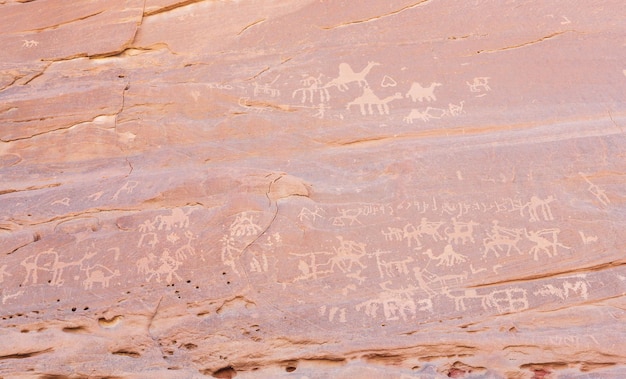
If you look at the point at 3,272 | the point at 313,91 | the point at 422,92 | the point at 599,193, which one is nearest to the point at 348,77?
the point at 313,91

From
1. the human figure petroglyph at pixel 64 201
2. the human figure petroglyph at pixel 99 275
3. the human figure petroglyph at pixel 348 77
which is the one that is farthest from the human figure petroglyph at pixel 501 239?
the human figure petroglyph at pixel 64 201

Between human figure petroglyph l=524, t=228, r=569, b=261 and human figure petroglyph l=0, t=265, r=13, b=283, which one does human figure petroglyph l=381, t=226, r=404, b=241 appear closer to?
human figure petroglyph l=524, t=228, r=569, b=261

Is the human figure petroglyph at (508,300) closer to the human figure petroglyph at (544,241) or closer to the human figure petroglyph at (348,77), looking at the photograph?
the human figure petroglyph at (544,241)

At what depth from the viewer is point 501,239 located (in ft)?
11.1

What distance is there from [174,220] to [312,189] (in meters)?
0.85

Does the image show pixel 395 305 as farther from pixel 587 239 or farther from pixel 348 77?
pixel 348 77

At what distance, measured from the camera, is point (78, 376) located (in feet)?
10.4

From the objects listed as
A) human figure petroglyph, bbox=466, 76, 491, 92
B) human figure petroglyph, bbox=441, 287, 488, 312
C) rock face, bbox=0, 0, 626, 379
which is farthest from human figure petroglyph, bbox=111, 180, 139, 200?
human figure petroglyph, bbox=466, 76, 491, 92

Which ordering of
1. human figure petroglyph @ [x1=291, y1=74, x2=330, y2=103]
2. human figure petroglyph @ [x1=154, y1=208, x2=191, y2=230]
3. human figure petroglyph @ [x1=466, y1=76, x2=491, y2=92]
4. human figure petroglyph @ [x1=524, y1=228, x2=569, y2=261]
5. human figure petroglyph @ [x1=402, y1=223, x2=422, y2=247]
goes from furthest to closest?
human figure petroglyph @ [x1=291, y1=74, x2=330, y2=103] < human figure petroglyph @ [x1=466, y1=76, x2=491, y2=92] < human figure petroglyph @ [x1=154, y1=208, x2=191, y2=230] < human figure petroglyph @ [x1=402, y1=223, x2=422, y2=247] < human figure petroglyph @ [x1=524, y1=228, x2=569, y2=261]

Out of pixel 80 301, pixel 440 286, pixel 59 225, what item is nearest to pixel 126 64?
pixel 59 225

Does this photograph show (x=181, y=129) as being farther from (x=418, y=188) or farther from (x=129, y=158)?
(x=418, y=188)

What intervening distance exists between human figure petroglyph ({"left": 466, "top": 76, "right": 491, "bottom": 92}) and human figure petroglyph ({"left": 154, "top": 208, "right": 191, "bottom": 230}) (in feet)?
6.60

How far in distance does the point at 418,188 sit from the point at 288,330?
1149 mm

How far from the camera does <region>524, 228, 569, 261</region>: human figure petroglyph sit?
330 cm
